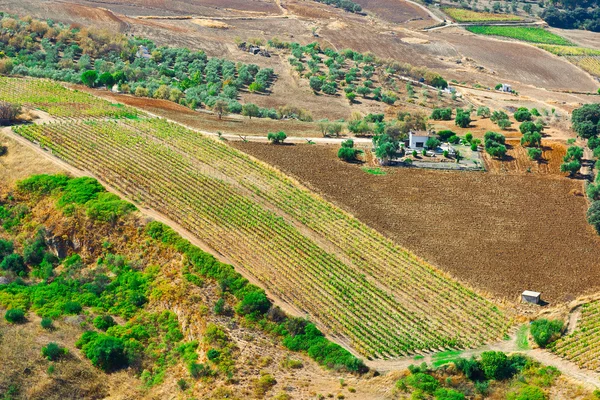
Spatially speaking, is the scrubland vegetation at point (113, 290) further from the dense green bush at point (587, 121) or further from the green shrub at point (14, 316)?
the dense green bush at point (587, 121)

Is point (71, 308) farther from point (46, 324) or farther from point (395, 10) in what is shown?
point (395, 10)

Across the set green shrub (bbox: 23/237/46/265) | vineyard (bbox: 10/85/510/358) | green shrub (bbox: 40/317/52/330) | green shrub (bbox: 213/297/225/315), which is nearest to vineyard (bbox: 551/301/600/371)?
vineyard (bbox: 10/85/510/358)

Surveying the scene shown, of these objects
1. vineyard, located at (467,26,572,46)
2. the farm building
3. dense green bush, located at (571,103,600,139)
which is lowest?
the farm building

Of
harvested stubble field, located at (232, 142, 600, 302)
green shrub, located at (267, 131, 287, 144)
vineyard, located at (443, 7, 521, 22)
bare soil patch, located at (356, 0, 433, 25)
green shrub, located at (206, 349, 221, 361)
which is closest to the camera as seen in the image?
green shrub, located at (206, 349, 221, 361)

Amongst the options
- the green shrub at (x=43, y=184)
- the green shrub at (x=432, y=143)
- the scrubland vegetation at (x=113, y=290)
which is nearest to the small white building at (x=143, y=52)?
the green shrub at (x=43, y=184)

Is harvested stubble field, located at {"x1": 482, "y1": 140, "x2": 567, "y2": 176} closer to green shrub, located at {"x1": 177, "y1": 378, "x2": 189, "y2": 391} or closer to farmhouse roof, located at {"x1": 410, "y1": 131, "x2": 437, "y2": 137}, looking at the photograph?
farmhouse roof, located at {"x1": 410, "y1": 131, "x2": 437, "y2": 137}
